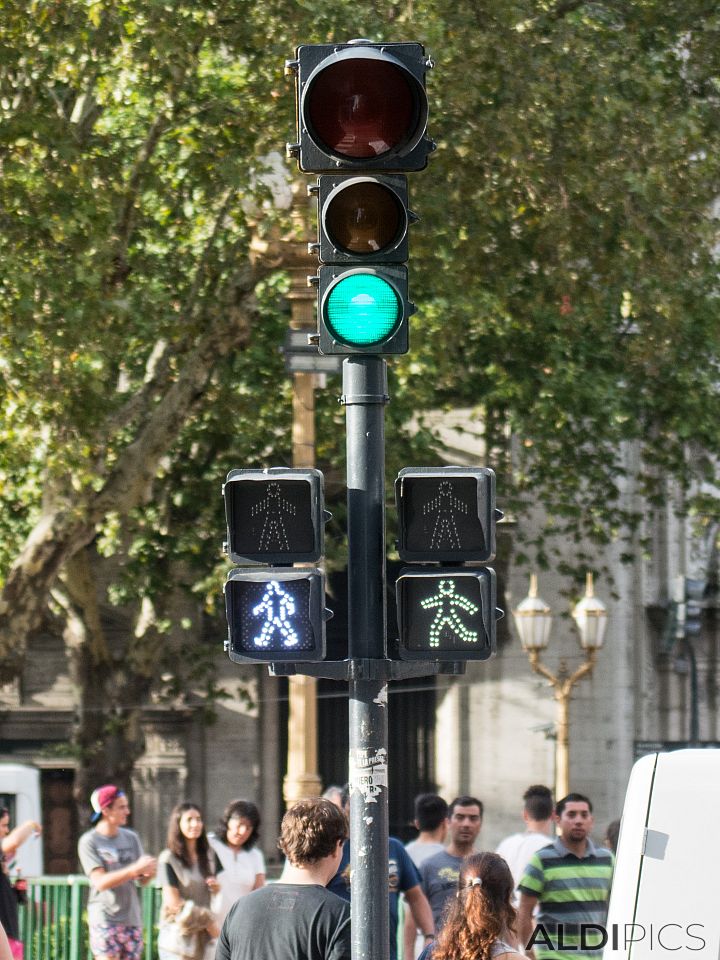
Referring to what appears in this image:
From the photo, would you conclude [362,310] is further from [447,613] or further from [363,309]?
[447,613]

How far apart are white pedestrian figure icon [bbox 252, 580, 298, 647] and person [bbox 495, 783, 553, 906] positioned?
4.98 m

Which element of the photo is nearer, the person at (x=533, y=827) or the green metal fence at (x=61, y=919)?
the person at (x=533, y=827)

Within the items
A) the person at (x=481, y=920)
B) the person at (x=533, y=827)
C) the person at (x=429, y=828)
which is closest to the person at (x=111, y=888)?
the person at (x=429, y=828)

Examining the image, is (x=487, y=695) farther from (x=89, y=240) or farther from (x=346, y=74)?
(x=346, y=74)

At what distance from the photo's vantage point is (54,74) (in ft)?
46.6

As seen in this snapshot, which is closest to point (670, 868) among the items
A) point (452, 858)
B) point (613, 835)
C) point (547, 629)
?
point (452, 858)

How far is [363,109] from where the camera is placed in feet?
17.2

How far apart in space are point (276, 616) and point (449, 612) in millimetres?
514

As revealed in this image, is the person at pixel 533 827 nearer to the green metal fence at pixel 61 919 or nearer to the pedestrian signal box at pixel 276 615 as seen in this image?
the green metal fence at pixel 61 919

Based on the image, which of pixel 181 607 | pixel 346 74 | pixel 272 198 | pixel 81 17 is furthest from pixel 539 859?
pixel 181 607

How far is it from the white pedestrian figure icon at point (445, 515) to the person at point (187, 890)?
451 cm

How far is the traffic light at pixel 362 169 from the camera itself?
5.21 m

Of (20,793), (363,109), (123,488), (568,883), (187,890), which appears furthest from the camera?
(20,793)

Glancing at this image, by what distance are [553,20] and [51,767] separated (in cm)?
1371
